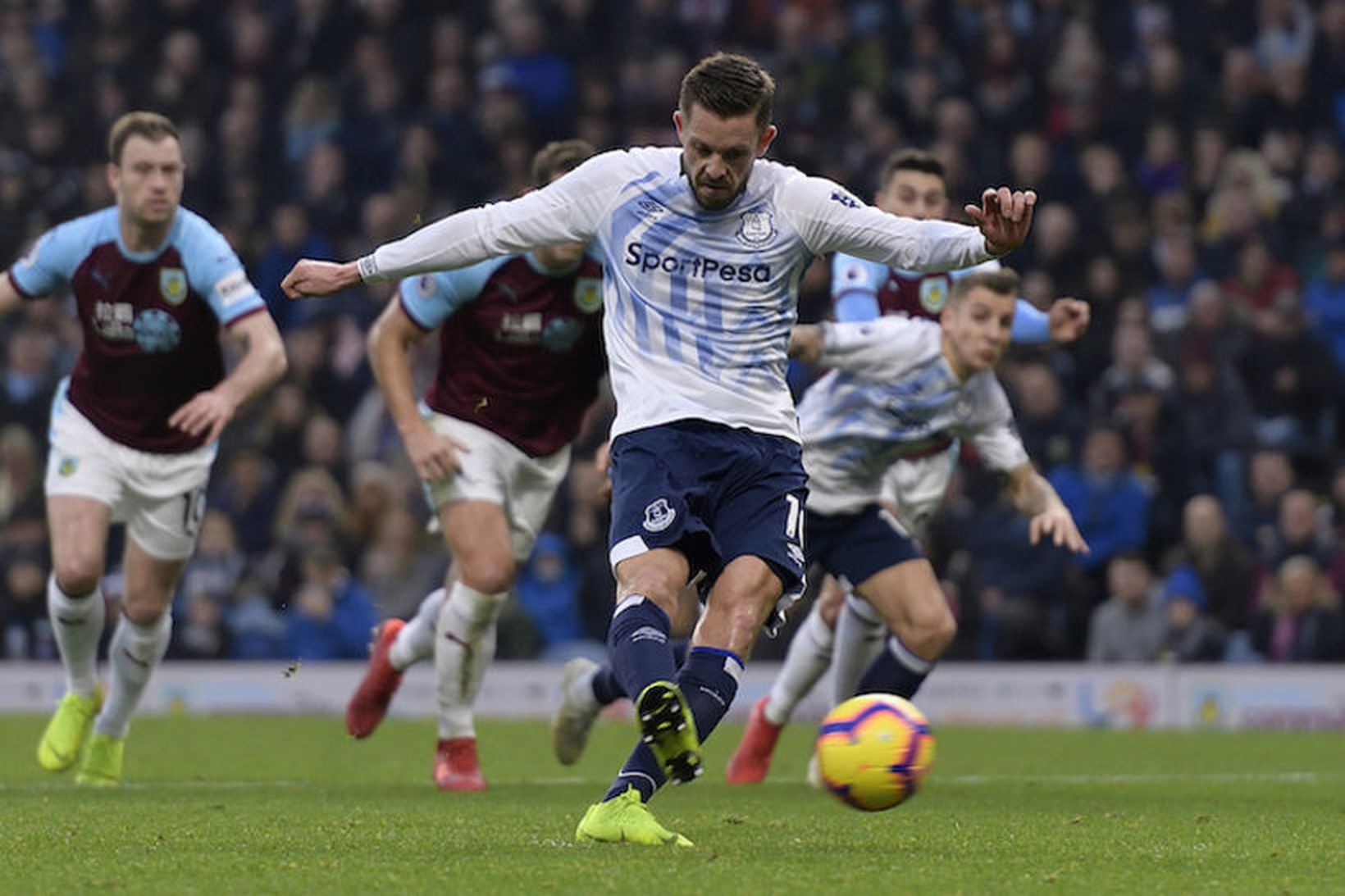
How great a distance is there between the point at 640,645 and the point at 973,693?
32.8 ft

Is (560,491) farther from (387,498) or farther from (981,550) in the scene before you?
(981,550)

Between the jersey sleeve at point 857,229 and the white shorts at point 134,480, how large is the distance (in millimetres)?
3982

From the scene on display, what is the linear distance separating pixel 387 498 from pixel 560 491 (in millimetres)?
1266

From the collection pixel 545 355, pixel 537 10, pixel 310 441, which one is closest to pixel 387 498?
pixel 310 441

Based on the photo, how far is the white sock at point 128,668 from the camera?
32.7 feet

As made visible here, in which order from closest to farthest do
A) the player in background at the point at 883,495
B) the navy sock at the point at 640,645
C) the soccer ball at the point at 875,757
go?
the navy sock at the point at 640,645, the soccer ball at the point at 875,757, the player in background at the point at 883,495

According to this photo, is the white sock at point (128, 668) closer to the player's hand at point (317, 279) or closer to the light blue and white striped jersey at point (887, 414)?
the light blue and white striped jersey at point (887, 414)

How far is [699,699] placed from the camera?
6.37 metres

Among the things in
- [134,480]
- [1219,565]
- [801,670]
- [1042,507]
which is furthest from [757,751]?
[1219,565]

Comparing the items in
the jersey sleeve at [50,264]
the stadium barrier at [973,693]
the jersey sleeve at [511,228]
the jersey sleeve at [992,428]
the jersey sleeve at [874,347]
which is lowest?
the stadium barrier at [973,693]

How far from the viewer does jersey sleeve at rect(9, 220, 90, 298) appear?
31.4 feet

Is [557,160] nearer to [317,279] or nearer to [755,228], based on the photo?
[755,228]

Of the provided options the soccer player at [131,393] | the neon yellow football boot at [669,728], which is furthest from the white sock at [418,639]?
the neon yellow football boot at [669,728]

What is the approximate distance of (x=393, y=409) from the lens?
31.2 feet
